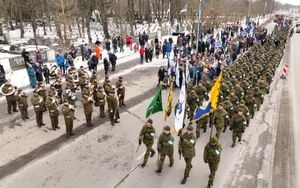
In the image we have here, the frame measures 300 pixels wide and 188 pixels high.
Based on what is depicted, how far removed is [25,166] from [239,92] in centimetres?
827

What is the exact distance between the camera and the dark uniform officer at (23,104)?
12125mm

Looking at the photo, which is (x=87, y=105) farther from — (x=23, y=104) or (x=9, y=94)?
(x=9, y=94)

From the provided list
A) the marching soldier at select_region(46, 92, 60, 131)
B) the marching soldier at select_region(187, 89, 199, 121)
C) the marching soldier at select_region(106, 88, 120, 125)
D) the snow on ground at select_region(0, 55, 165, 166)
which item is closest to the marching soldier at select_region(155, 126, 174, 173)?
the marching soldier at select_region(106, 88, 120, 125)

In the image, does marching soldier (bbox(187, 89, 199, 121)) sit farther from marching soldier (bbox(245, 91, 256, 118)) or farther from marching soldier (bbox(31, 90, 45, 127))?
marching soldier (bbox(31, 90, 45, 127))

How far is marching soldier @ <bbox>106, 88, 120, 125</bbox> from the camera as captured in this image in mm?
11688

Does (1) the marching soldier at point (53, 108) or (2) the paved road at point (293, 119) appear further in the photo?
(1) the marching soldier at point (53, 108)

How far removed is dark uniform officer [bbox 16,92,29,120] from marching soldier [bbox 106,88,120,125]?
3305 mm

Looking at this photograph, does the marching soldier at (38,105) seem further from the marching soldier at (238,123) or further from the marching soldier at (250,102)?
the marching soldier at (250,102)

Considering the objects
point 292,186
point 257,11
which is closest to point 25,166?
point 292,186

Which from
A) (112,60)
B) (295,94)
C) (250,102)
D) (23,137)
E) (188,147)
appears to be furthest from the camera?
(112,60)

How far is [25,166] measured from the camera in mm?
9297

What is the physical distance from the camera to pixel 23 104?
40.1 feet

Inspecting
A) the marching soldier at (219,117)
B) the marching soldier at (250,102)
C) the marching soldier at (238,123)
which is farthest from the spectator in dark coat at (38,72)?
the marching soldier at (238,123)

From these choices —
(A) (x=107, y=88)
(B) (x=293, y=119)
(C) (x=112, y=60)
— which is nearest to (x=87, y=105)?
(A) (x=107, y=88)
